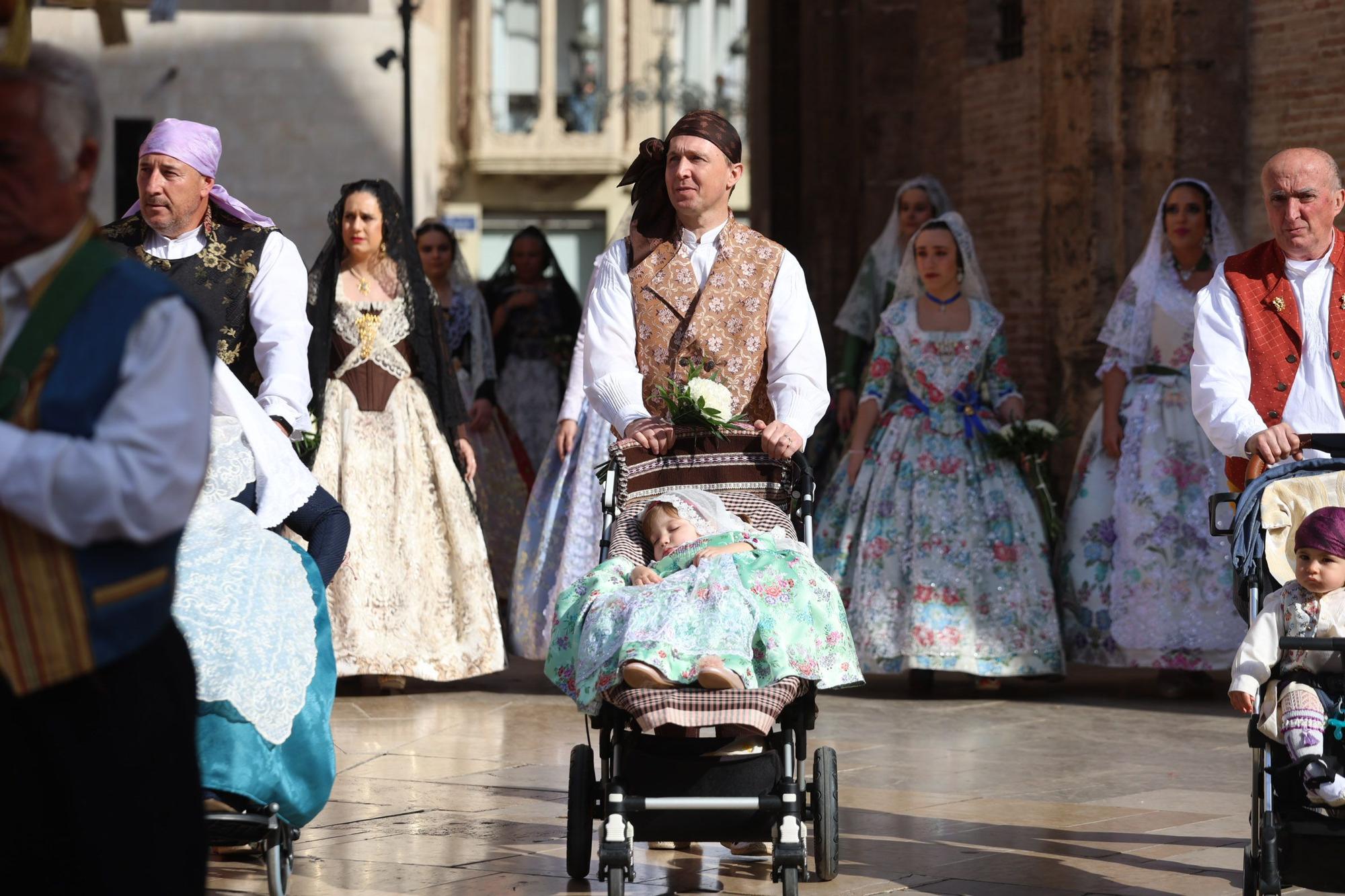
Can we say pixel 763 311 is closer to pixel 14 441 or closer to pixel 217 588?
pixel 217 588

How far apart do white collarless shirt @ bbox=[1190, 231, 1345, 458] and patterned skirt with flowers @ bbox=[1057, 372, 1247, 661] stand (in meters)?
3.37

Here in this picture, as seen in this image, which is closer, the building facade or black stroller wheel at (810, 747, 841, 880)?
black stroller wheel at (810, 747, 841, 880)

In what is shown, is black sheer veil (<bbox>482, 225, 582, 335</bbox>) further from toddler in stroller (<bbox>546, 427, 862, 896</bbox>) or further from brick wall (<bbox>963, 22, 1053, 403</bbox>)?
toddler in stroller (<bbox>546, 427, 862, 896</bbox>)

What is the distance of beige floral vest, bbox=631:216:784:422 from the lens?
250 inches

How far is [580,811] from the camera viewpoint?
562cm

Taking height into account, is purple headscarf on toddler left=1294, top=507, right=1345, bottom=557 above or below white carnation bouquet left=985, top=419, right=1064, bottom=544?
below

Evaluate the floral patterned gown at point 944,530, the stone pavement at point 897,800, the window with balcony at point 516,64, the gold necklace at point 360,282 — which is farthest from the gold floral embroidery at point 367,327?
the window with balcony at point 516,64

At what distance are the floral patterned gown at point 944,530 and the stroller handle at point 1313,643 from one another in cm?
459

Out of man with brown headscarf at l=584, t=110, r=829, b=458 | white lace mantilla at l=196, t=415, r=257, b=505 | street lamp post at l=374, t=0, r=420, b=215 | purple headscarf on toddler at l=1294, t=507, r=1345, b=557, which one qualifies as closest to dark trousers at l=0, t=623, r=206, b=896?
white lace mantilla at l=196, t=415, r=257, b=505

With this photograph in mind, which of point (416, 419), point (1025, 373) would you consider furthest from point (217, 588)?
point (1025, 373)

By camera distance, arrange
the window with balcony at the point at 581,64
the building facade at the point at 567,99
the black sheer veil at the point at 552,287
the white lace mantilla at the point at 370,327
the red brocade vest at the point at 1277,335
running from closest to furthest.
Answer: the red brocade vest at the point at 1277,335, the white lace mantilla at the point at 370,327, the black sheer veil at the point at 552,287, the building facade at the point at 567,99, the window with balcony at the point at 581,64

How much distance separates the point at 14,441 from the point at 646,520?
10.1 ft

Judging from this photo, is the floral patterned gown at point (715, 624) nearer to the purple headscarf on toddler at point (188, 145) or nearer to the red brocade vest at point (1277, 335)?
the red brocade vest at point (1277, 335)

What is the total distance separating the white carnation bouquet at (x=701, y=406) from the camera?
237 inches
